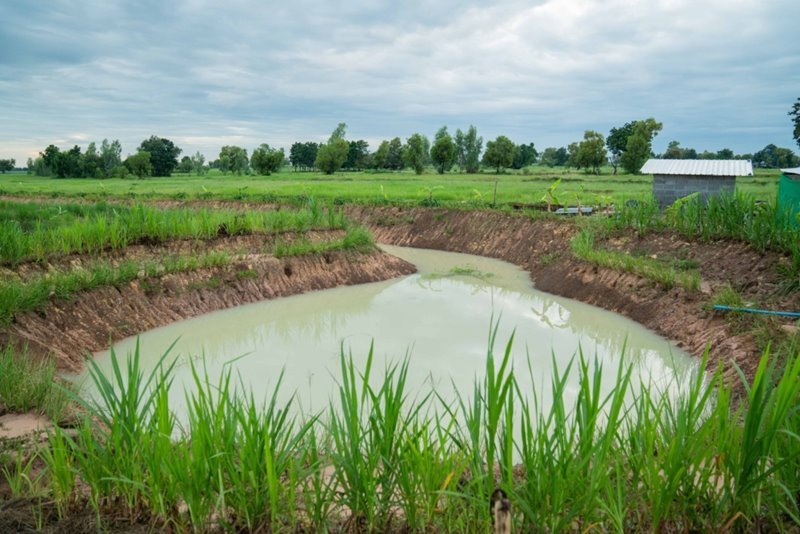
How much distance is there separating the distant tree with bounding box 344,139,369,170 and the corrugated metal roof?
61757mm

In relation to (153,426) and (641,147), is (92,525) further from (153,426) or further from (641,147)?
(641,147)

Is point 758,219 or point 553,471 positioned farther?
point 758,219

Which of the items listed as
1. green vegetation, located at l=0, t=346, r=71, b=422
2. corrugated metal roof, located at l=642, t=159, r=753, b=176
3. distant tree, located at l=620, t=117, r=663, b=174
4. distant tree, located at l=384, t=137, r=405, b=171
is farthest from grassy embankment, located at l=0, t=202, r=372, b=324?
distant tree, located at l=384, t=137, r=405, b=171

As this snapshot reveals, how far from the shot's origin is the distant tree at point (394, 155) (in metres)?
73.3

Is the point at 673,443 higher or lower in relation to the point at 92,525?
higher

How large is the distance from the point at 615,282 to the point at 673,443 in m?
8.37

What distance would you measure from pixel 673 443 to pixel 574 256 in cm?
1036

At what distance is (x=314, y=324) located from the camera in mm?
9305

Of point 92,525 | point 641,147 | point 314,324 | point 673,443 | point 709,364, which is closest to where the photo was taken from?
point 673,443

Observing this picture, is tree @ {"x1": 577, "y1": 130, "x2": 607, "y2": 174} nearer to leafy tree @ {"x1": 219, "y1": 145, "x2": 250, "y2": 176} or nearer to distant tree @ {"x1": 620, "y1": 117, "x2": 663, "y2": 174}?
distant tree @ {"x1": 620, "y1": 117, "x2": 663, "y2": 174}

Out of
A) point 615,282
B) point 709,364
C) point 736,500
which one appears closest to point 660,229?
point 615,282

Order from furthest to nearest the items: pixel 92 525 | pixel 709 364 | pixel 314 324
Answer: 1. pixel 314 324
2. pixel 709 364
3. pixel 92 525

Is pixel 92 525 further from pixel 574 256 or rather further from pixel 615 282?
pixel 574 256

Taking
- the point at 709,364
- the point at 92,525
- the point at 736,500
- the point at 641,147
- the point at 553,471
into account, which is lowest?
the point at 709,364
